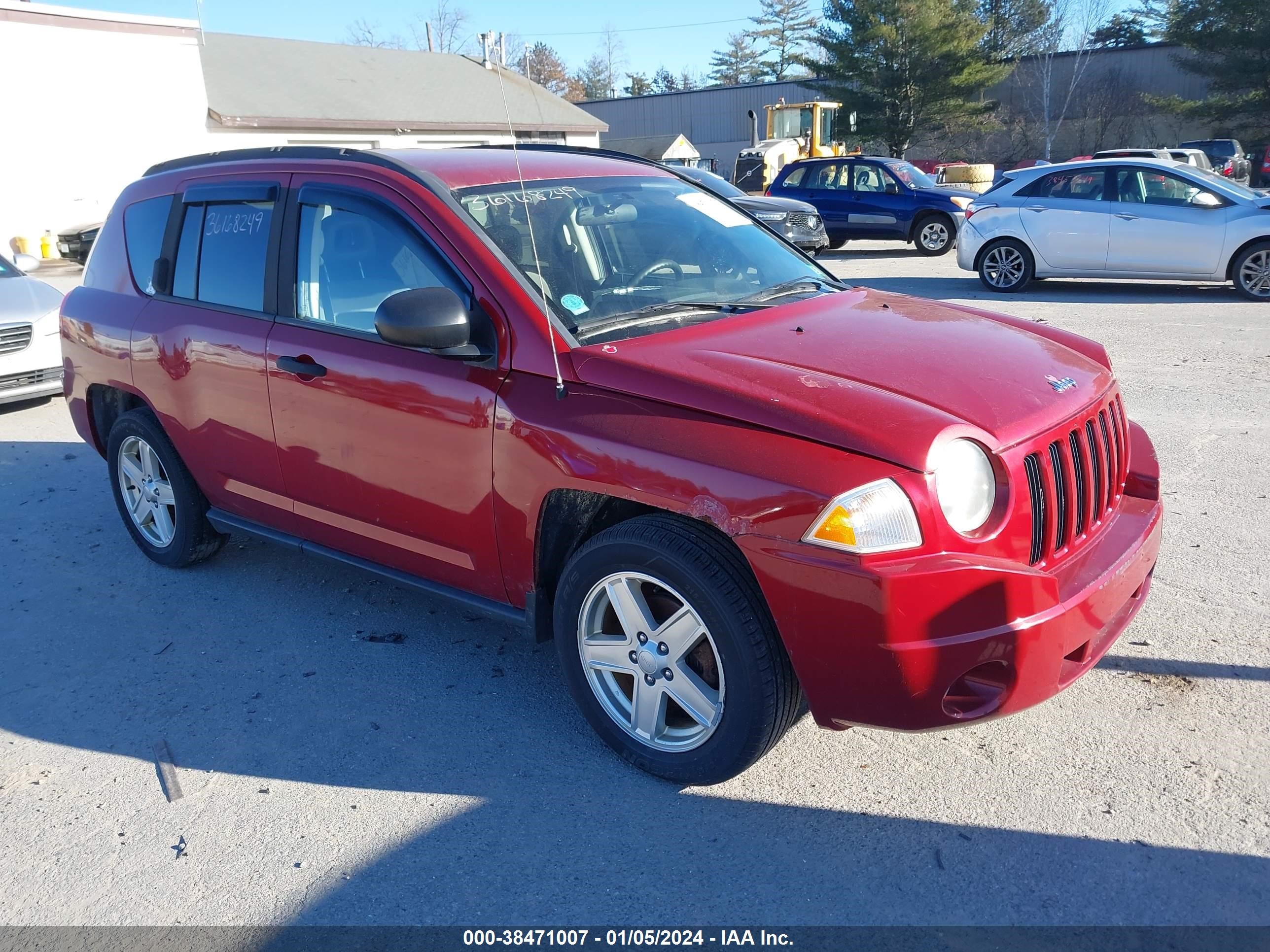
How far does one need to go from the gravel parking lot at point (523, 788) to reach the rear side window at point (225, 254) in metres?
1.42

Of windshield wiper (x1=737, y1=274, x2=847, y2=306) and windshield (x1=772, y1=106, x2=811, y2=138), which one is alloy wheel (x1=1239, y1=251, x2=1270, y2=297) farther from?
windshield (x1=772, y1=106, x2=811, y2=138)

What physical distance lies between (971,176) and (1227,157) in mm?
7783

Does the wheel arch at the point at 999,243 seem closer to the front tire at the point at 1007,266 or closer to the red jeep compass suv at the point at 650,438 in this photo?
the front tire at the point at 1007,266

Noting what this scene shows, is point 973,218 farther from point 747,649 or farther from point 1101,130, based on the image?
point 1101,130

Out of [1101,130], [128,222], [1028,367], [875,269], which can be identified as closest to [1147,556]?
[1028,367]

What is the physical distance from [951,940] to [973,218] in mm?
12415

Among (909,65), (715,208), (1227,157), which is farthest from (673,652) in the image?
(909,65)

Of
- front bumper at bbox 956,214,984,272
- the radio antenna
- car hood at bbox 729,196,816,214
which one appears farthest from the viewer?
car hood at bbox 729,196,816,214

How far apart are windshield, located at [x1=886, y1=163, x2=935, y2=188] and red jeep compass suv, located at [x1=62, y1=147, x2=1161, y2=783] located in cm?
1476

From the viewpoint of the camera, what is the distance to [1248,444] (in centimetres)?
641

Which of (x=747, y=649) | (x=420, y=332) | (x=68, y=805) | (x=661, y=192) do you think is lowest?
(x=68, y=805)

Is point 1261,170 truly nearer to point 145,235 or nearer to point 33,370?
point 33,370

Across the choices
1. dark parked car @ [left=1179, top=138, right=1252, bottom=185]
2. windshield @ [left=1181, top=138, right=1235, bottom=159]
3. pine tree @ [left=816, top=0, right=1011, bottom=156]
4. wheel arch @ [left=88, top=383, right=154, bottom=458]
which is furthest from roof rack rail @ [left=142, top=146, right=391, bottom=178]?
pine tree @ [left=816, top=0, right=1011, bottom=156]

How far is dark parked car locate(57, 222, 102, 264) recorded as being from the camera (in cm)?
2319
